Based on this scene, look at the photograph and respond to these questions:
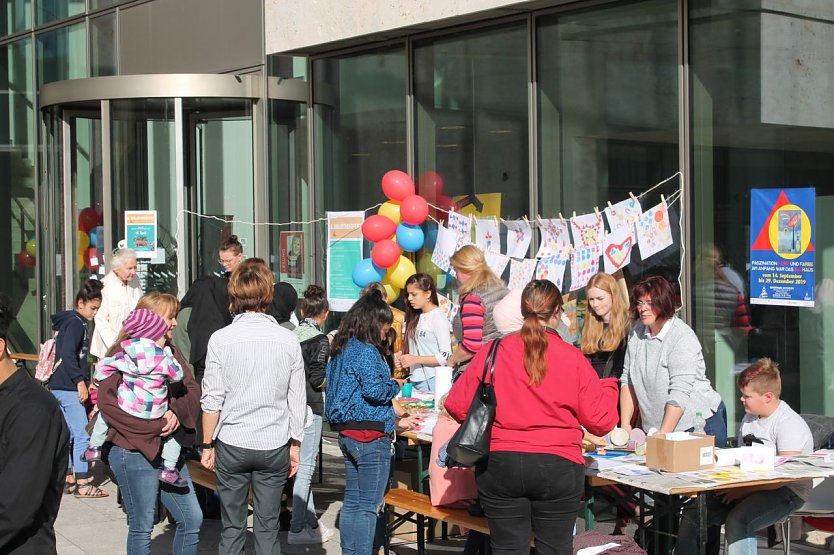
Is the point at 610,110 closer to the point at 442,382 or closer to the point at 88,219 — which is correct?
the point at 442,382

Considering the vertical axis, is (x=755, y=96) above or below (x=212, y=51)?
below

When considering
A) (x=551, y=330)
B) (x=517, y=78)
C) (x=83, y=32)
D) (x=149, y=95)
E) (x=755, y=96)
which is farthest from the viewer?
(x=83, y=32)

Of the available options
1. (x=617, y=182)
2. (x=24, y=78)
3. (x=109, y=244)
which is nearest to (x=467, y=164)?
(x=617, y=182)

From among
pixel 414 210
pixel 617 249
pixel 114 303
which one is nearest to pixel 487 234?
pixel 414 210

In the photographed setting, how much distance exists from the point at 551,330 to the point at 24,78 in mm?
13903

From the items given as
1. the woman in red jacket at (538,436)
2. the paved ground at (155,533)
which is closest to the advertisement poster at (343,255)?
the paved ground at (155,533)

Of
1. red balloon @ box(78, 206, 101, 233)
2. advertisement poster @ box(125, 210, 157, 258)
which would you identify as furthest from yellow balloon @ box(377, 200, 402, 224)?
red balloon @ box(78, 206, 101, 233)

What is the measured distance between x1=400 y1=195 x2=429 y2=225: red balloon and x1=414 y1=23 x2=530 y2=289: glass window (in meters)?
0.25

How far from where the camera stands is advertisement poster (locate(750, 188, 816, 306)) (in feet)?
25.7

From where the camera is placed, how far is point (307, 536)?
25.9 feet

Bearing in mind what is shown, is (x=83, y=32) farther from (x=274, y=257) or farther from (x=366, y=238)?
(x=366, y=238)

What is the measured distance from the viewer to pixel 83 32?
1537cm

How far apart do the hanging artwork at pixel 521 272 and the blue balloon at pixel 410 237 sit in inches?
41.2

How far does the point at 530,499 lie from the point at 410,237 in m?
5.54
